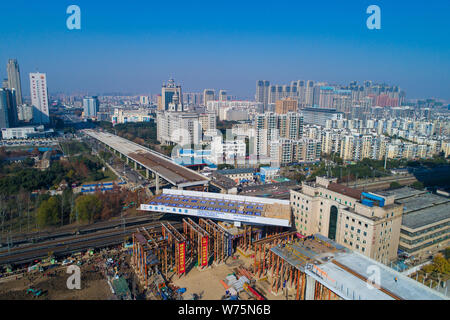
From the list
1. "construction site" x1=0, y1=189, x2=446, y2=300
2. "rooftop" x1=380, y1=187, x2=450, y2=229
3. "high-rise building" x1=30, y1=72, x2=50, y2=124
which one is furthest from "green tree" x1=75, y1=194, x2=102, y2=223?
"high-rise building" x1=30, y1=72, x2=50, y2=124

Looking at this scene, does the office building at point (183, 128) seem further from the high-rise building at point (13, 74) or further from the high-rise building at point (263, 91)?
the high-rise building at point (263, 91)

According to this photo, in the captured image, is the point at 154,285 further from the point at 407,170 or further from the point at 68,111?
the point at 68,111

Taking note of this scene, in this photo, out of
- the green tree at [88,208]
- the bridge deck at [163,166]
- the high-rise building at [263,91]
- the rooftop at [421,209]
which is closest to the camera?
the rooftop at [421,209]

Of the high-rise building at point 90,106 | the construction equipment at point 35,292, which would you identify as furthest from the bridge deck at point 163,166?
the high-rise building at point 90,106

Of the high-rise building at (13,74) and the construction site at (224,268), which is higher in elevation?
the high-rise building at (13,74)

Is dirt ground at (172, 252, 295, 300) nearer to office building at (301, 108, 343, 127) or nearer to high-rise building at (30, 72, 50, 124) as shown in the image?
office building at (301, 108, 343, 127)

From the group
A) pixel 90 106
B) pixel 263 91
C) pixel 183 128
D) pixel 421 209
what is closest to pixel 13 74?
pixel 90 106
